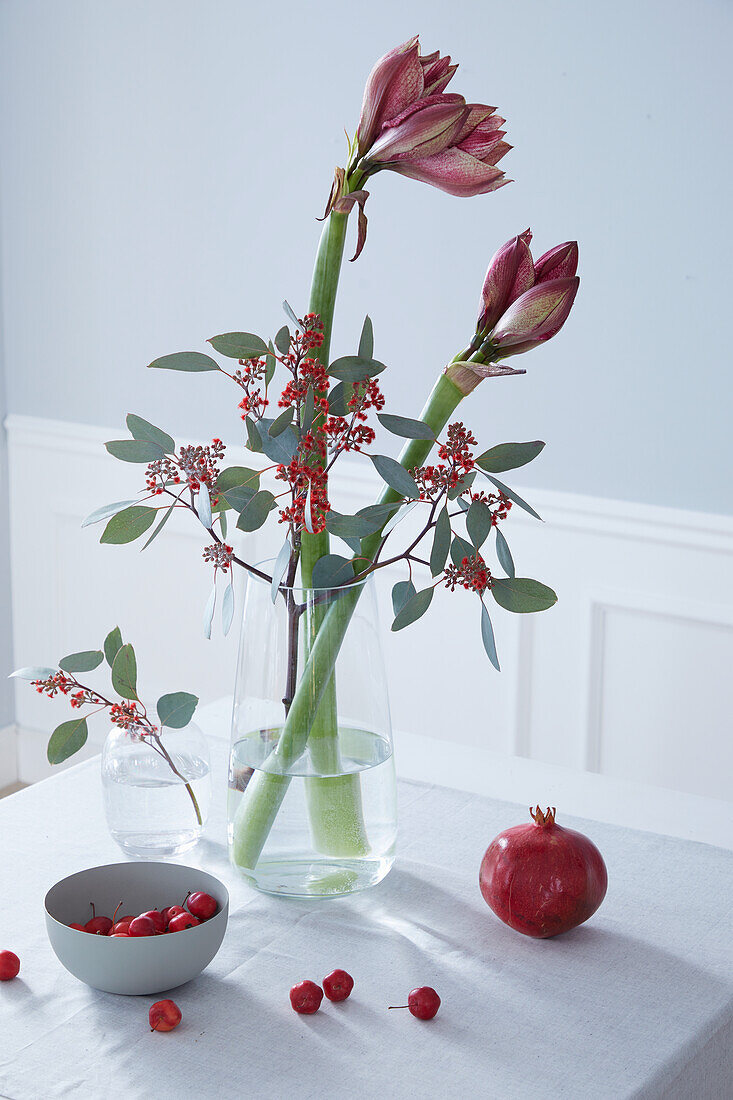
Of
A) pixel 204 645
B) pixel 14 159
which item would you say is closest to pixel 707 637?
pixel 204 645

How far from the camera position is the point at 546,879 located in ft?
3.22

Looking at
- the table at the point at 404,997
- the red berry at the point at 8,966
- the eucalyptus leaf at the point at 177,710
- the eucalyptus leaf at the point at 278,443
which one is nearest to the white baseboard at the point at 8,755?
the table at the point at 404,997

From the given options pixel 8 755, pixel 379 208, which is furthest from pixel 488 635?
pixel 8 755

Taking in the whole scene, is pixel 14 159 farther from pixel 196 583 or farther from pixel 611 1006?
pixel 611 1006

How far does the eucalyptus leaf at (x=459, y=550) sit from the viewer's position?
95 centimetres

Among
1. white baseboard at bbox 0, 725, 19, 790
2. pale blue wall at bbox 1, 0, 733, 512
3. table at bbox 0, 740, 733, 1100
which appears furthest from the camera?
white baseboard at bbox 0, 725, 19, 790

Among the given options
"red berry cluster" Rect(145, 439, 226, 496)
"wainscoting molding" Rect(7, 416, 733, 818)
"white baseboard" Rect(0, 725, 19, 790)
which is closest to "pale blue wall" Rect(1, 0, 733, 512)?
"wainscoting molding" Rect(7, 416, 733, 818)

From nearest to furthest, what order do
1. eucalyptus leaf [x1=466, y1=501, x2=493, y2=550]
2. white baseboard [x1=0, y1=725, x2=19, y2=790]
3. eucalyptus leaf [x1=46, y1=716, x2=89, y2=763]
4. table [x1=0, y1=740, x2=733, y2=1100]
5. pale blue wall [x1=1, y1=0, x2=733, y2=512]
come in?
table [x1=0, y1=740, x2=733, y2=1100], eucalyptus leaf [x1=466, y1=501, x2=493, y2=550], eucalyptus leaf [x1=46, y1=716, x2=89, y2=763], pale blue wall [x1=1, y1=0, x2=733, y2=512], white baseboard [x1=0, y1=725, x2=19, y2=790]

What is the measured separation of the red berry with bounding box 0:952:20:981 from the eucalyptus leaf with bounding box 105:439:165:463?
379 mm

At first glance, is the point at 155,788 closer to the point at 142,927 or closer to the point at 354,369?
the point at 142,927

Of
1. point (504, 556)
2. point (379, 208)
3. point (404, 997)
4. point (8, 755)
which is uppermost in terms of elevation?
point (379, 208)

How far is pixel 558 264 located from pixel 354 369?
0.56 feet

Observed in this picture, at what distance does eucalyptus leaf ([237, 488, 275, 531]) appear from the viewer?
0.91 metres

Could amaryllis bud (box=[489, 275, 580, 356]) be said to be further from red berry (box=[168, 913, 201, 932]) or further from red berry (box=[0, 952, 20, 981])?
red berry (box=[0, 952, 20, 981])
